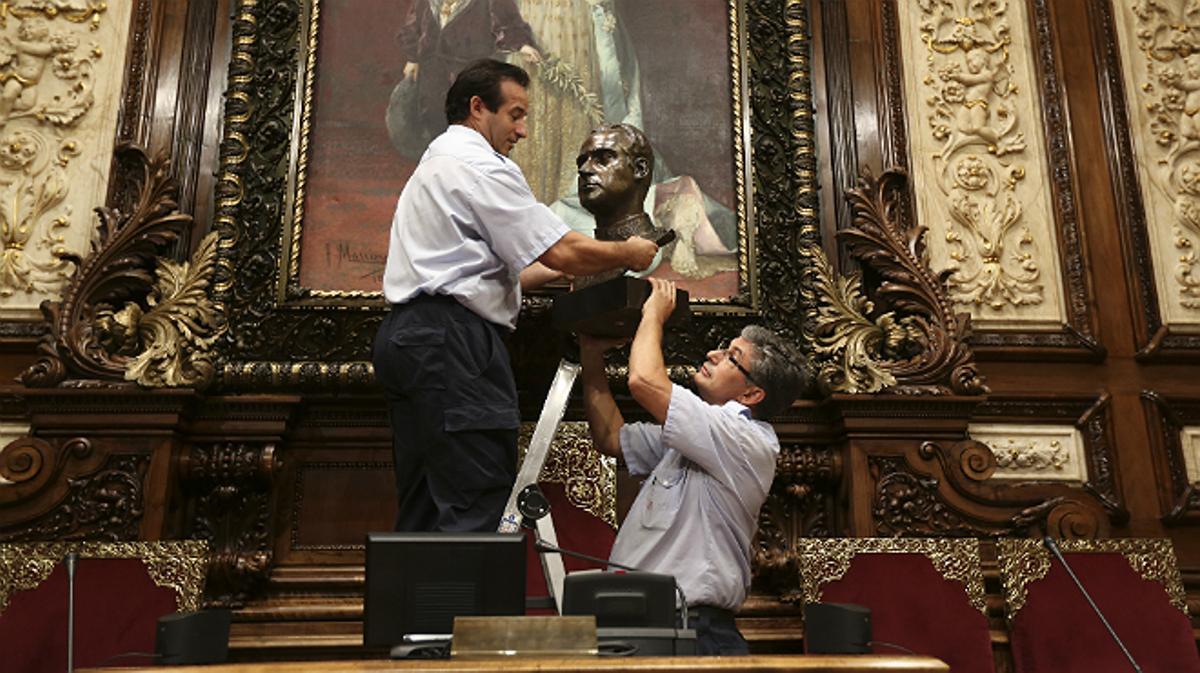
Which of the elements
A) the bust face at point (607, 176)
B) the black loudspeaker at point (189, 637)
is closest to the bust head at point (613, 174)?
the bust face at point (607, 176)

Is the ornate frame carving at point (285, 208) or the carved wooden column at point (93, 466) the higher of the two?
the ornate frame carving at point (285, 208)

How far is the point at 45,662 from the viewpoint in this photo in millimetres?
3020

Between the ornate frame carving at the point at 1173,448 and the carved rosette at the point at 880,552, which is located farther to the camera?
the ornate frame carving at the point at 1173,448

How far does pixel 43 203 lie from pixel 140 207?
0.42 metres

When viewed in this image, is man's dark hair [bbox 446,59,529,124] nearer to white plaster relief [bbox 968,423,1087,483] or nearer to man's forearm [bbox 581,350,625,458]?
man's forearm [bbox 581,350,625,458]

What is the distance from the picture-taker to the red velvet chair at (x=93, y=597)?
119 inches

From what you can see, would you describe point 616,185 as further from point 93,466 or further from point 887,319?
point 93,466

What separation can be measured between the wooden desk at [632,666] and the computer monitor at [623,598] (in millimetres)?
457

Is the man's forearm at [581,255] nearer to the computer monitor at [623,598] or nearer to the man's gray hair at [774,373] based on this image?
the man's gray hair at [774,373]

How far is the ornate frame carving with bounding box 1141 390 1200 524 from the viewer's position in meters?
3.78

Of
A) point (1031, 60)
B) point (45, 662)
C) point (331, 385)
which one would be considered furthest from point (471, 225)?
point (1031, 60)

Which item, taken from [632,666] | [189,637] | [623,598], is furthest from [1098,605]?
[189,637]

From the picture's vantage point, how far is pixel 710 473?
2662 mm

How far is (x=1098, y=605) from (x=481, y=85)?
7.66ft
